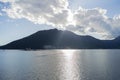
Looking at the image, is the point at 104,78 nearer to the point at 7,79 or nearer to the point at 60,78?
the point at 60,78

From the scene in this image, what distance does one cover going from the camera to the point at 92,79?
248ft

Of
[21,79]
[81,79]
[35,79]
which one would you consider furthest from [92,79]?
[21,79]

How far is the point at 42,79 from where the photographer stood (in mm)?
77312

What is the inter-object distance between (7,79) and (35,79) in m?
10.6

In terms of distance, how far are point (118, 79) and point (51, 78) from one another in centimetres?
2565

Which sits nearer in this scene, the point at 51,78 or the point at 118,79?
the point at 118,79

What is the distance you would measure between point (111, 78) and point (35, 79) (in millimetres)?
28909

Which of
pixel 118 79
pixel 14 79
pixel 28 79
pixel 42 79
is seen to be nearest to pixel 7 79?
pixel 14 79

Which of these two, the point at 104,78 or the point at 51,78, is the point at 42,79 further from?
the point at 104,78

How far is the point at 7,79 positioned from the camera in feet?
250

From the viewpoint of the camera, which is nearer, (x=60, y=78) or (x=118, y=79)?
(x=118, y=79)

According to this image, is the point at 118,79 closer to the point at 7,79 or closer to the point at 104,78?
the point at 104,78

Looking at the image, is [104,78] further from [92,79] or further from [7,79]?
[7,79]

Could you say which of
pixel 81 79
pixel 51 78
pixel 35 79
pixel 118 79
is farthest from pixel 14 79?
pixel 118 79
